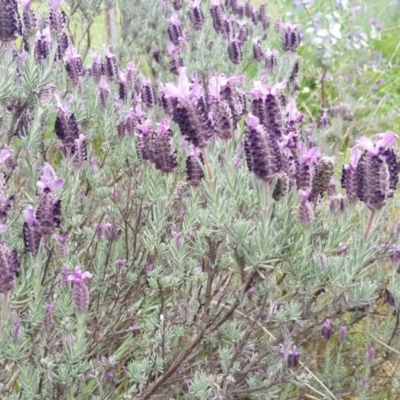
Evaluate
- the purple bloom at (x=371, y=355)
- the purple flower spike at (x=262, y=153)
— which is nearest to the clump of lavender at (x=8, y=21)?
the purple flower spike at (x=262, y=153)

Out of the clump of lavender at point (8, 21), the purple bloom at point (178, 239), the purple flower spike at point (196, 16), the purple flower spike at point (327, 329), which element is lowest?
the purple flower spike at point (327, 329)

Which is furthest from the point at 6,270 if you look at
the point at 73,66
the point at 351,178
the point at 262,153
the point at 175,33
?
the point at 175,33

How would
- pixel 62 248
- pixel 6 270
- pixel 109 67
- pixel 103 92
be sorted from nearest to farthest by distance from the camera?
pixel 6 270, pixel 62 248, pixel 103 92, pixel 109 67

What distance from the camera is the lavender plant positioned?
126cm

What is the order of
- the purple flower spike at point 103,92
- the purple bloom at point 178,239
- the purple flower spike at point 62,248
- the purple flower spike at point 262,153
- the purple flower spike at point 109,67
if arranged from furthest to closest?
1. the purple flower spike at point 109,67
2. the purple flower spike at point 103,92
3. the purple flower spike at point 62,248
4. the purple bloom at point 178,239
5. the purple flower spike at point 262,153

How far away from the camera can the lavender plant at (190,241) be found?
126 centimetres

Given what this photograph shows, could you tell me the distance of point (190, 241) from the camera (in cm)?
163

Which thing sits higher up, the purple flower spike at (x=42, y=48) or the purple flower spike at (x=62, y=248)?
the purple flower spike at (x=42, y=48)

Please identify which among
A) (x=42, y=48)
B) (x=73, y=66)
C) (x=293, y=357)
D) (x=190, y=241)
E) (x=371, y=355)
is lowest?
(x=371, y=355)

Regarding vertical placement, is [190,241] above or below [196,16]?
below

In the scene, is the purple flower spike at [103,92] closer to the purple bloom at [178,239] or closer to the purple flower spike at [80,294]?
the purple bloom at [178,239]

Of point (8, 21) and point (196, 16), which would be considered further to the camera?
point (196, 16)

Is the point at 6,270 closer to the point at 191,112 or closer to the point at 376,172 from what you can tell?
the point at 191,112

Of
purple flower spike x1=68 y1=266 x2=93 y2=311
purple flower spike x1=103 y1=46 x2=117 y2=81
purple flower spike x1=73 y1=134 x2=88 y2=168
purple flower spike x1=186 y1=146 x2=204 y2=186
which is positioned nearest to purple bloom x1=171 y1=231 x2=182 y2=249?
purple flower spike x1=186 y1=146 x2=204 y2=186
